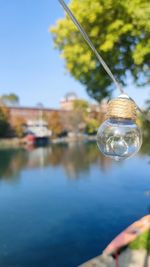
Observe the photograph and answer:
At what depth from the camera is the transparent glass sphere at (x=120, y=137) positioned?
952mm

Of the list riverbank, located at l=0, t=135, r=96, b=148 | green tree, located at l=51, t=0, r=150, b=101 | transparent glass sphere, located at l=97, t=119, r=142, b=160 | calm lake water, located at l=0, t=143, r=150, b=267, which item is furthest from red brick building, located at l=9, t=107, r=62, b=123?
transparent glass sphere, located at l=97, t=119, r=142, b=160

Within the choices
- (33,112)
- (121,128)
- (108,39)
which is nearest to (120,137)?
(121,128)

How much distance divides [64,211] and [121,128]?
6.23 m

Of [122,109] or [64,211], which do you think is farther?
[64,211]

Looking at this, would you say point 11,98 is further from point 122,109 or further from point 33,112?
point 122,109

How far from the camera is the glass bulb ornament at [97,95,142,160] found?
948 millimetres

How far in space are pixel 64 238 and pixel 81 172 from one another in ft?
23.4

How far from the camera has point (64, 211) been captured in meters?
6.90

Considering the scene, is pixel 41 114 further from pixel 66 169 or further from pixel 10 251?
pixel 10 251

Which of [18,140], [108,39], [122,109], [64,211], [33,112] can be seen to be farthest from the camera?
[33,112]

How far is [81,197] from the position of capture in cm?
818

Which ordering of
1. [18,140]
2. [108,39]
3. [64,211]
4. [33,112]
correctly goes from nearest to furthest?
[108,39]
[64,211]
[18,140]
[33,112]

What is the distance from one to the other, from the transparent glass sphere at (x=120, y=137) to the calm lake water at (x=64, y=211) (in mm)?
3611

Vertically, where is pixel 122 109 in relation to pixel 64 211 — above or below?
above
